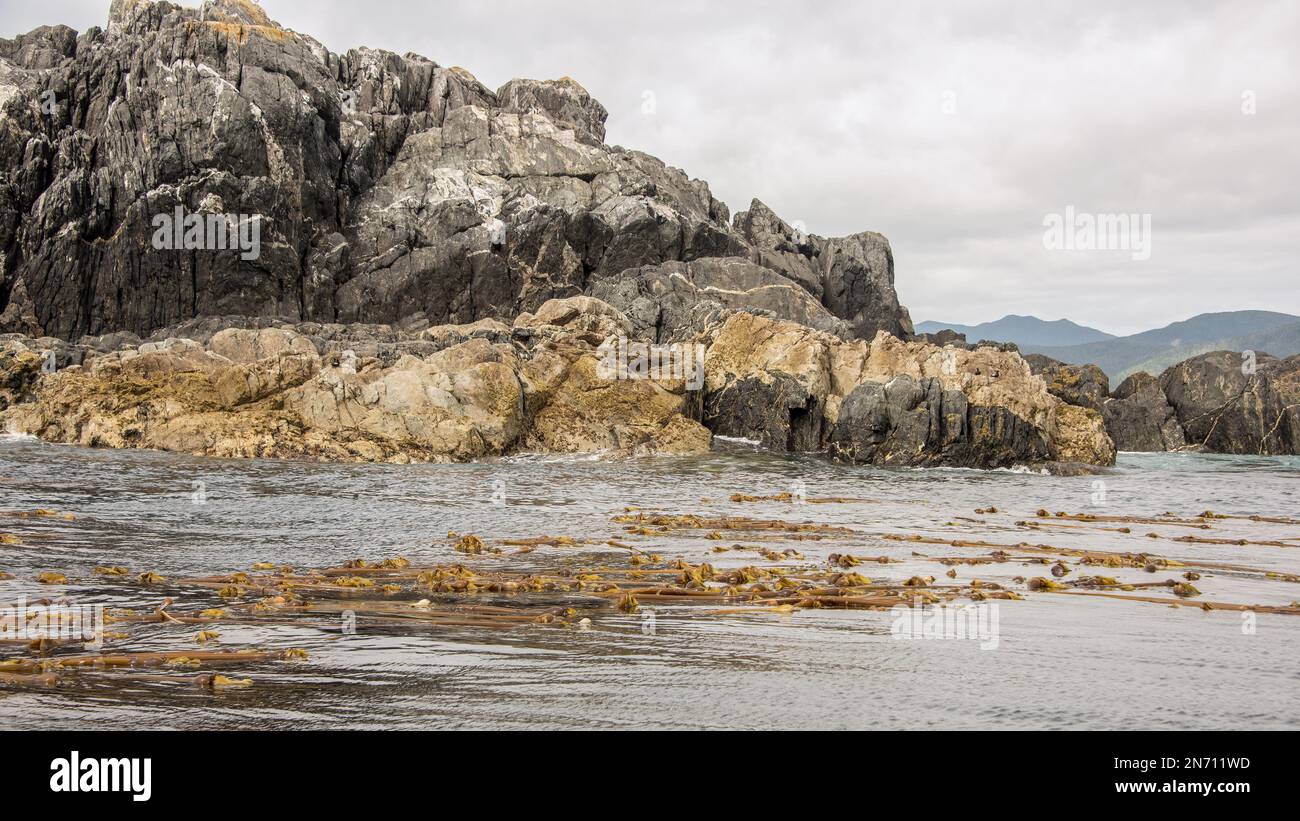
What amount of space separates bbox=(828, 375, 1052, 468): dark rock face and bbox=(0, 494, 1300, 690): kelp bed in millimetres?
20185

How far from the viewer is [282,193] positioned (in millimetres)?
60625

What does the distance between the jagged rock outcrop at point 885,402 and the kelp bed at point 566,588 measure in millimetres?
20495

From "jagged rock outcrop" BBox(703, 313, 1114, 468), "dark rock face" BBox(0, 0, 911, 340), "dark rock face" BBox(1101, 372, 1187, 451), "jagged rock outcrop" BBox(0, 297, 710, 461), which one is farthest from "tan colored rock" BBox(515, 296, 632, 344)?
"dark rock face" BBox(1101, 372, 1187, 451)

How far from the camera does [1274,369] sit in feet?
185

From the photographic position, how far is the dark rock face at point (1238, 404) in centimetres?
5341

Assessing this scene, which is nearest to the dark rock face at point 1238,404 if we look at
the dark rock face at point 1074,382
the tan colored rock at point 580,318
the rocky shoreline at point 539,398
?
the dark rock face at point 1074,382

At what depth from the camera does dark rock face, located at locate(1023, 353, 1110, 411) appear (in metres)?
49.7

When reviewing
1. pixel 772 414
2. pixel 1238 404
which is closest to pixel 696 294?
pixel 772 414

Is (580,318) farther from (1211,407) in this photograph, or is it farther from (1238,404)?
(1238,404)

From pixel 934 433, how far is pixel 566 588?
95.8 ft

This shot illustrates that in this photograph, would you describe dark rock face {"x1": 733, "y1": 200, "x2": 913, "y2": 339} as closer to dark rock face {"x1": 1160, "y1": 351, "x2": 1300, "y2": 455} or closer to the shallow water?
dark rock face {"x1": 1160, "y1": 351, "x2": 1300, "y2": 455}
